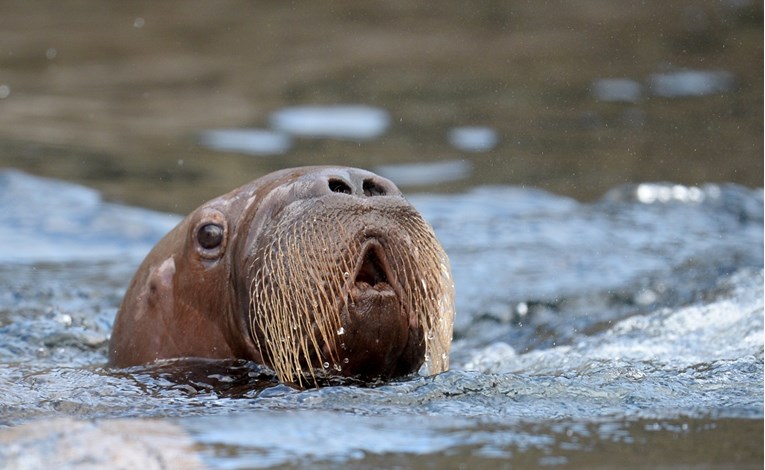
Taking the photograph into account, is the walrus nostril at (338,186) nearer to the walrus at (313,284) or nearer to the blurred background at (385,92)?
the walrus at (313,284)

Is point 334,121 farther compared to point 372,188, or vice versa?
point 334,121

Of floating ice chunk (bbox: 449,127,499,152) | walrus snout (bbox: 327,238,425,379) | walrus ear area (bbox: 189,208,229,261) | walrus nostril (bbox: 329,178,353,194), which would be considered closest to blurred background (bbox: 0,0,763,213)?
floating ice chunk (bbox: 449,127,499,152)

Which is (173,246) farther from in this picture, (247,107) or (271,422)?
(247,107)

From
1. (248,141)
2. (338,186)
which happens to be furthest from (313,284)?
(248,141)

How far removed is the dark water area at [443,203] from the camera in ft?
11.9

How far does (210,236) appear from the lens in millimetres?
4520

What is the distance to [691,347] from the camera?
5.48m

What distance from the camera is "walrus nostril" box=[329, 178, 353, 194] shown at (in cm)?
422

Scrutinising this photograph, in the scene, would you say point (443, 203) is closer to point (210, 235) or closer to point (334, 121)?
point (334, 121)

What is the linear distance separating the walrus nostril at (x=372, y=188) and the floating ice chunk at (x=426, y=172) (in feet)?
18.5

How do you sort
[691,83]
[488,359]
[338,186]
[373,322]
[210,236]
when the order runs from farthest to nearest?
[691,83]
[488,359]
[210,236]
[338,186]
[373,322]

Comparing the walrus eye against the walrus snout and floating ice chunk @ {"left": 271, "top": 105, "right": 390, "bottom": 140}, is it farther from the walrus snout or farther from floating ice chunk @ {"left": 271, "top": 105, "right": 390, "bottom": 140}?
floating ice chunk @ {"left": 271, "top": 105, "right": 390, "bottom": 140}

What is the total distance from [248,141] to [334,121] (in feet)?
2.99

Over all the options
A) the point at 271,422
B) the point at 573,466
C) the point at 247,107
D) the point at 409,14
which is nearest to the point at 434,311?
the point at 271,422
